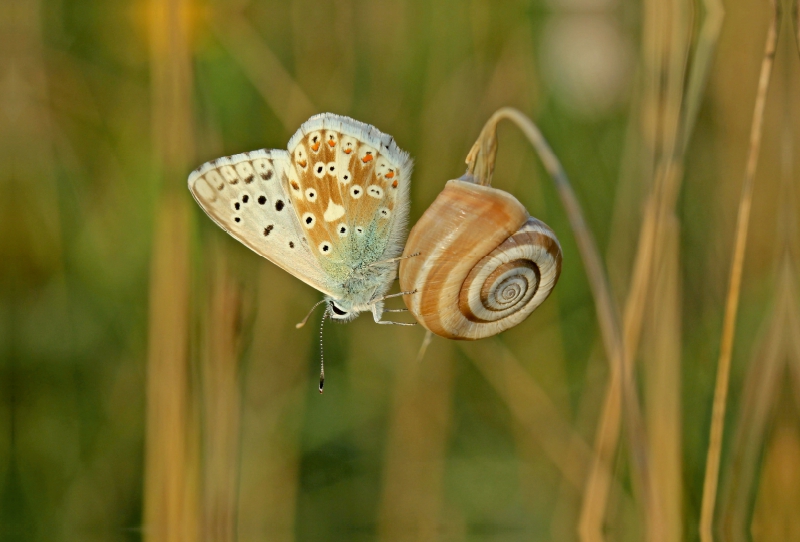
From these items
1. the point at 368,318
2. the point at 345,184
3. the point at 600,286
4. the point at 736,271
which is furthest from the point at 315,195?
the point at 736,271

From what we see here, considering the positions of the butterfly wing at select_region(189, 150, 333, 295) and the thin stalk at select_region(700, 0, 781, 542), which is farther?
the butterfly wing at select_region(189, 150, 333, 295)

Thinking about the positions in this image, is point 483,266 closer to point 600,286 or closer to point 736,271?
point 600,286

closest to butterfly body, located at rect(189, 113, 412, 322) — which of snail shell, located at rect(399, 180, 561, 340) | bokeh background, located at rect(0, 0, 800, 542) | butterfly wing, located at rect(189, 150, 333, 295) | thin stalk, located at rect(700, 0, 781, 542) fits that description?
butterfly wing, located at rect(189, 150, 333, 295)

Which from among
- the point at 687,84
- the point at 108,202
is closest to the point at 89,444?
the point at 108,202

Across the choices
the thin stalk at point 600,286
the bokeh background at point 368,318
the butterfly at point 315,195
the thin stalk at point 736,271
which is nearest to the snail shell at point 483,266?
the thin stalk at point 600,286

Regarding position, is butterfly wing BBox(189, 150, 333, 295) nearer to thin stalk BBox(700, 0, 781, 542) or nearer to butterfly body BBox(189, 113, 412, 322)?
butterfly body BBox(189, 113, 412, 322)

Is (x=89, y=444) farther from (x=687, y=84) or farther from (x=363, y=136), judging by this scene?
(x=687, y=84)

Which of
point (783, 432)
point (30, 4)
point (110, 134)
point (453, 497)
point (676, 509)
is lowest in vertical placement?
point (453, 497)
